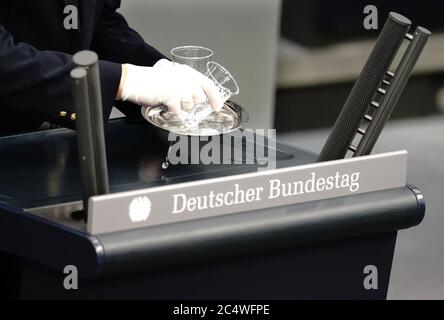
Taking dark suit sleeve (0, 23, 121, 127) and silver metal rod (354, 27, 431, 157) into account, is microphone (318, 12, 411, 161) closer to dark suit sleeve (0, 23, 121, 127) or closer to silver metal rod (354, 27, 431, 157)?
silver metal rod (354, 27, 431, 157)

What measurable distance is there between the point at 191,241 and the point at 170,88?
363 millimetres

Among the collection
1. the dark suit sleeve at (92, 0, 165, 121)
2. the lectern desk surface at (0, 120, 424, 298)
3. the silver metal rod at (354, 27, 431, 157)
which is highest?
the dark suit sleeve at (92, 0, 165, 121)

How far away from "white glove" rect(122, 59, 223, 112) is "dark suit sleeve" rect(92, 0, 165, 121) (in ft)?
1.01

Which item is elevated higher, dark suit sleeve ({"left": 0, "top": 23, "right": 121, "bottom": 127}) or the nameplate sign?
dark suit sleeve ({"left": 0, "top": 23, "right": 121, "bottom": 127})

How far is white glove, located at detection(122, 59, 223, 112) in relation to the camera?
2158 millimetres

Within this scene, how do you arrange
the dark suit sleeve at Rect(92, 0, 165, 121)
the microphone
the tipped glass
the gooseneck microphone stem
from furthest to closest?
the dark suit sleeve at Rect(92, 0, 165, 121)
the tipped glass
the microphone
the gooseneck microphone stem

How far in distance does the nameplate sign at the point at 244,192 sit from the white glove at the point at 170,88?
270 millimetres

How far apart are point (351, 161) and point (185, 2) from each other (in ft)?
7.75

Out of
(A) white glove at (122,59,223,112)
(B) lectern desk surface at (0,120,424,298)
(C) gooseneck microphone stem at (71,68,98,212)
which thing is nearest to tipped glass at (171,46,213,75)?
(A) white glove at (122,59,223,112)

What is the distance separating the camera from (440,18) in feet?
17.7

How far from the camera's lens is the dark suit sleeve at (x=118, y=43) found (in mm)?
2518

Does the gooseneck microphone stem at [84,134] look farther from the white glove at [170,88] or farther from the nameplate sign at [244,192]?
the white glove at [170,88]

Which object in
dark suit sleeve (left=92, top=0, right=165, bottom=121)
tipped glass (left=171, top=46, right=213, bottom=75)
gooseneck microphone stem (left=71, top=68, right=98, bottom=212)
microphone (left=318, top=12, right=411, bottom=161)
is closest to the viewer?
gooseneck microphone stem (left=71, top=68, right=98, bottom=212)

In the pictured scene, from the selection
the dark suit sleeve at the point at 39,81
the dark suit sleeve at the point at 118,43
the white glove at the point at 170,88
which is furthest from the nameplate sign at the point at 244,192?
the dark suit sleeve at the point at 118,43
